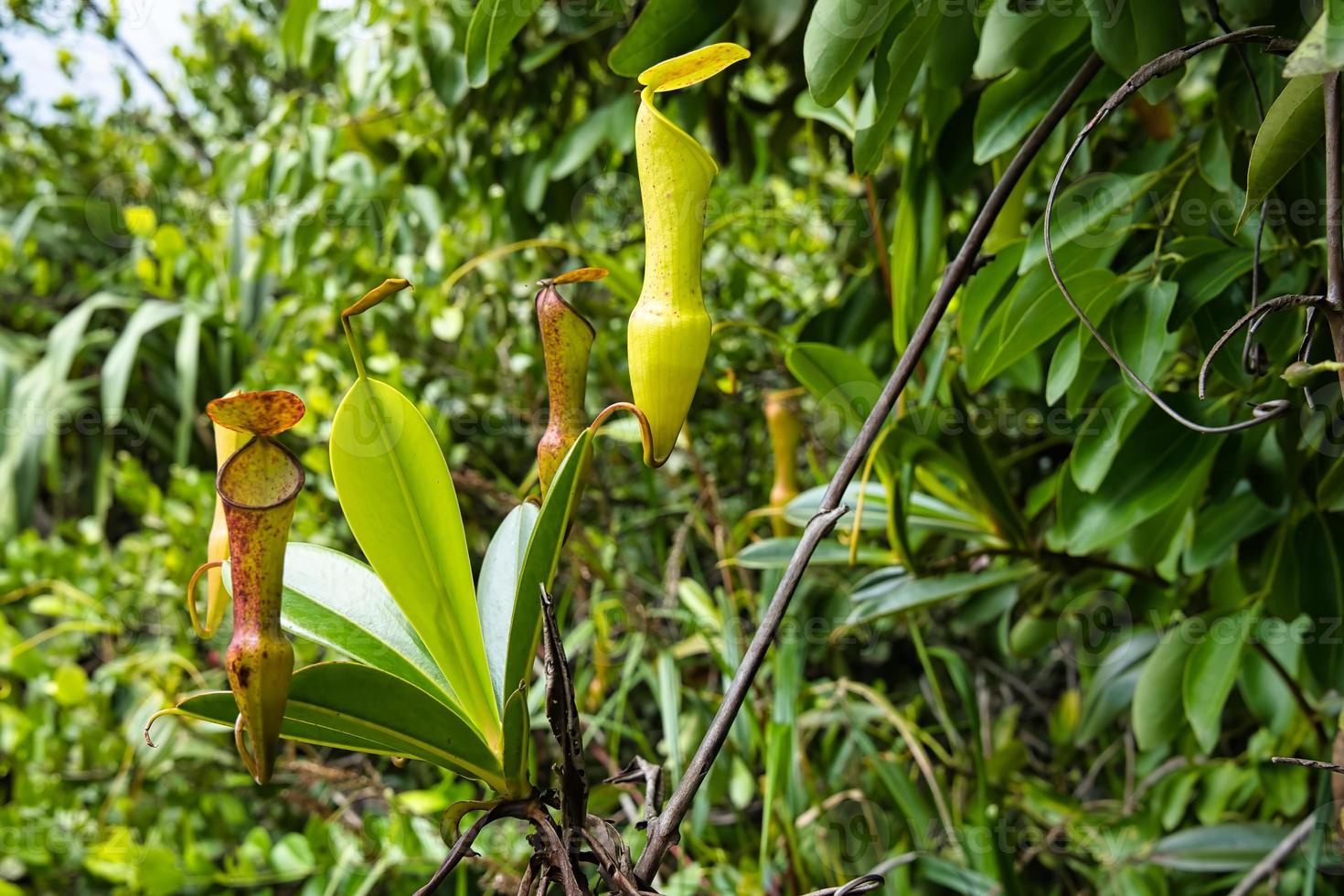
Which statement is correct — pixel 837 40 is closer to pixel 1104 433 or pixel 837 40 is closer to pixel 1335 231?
pixel 1335 231

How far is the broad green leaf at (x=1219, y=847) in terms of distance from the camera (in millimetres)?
862

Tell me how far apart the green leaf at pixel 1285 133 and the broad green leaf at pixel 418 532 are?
0.31 m

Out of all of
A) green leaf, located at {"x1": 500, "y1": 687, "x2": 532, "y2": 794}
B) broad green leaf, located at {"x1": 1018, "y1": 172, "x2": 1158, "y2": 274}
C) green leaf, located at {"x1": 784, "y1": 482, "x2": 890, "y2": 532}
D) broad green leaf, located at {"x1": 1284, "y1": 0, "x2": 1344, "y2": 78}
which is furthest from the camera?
green leaf, located at {"x1": 784, "y1": 482, "x2": 890, "y2": 532}

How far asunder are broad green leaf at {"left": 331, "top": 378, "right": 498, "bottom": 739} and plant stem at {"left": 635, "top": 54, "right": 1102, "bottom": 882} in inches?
4.2

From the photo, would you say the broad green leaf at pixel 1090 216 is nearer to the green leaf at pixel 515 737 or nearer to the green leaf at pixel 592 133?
the green leaf at pixel 515 737

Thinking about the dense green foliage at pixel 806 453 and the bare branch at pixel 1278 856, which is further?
the bare branch at pixel 1278 856

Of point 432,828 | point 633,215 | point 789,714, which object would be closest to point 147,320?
point 633,215

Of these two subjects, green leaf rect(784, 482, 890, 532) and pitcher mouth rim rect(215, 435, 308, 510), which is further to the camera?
green leaf rect(784, 482, 890, 532)

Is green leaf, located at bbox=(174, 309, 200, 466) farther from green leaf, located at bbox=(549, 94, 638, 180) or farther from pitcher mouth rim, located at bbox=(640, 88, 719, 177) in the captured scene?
pitcher mouth rim, located at bbox=(640, 88, 719, 177)

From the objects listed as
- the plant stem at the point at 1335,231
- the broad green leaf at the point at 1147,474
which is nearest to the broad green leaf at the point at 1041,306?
the broad green leaf at the point at 1147,474

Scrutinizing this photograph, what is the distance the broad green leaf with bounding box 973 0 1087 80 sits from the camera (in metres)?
0.52

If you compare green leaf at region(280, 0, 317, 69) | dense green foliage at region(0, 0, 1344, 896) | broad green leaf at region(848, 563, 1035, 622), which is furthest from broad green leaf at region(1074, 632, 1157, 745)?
green leaf at region(280, 0, 317, 69)

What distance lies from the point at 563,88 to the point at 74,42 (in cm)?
127

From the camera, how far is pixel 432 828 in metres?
1.00
